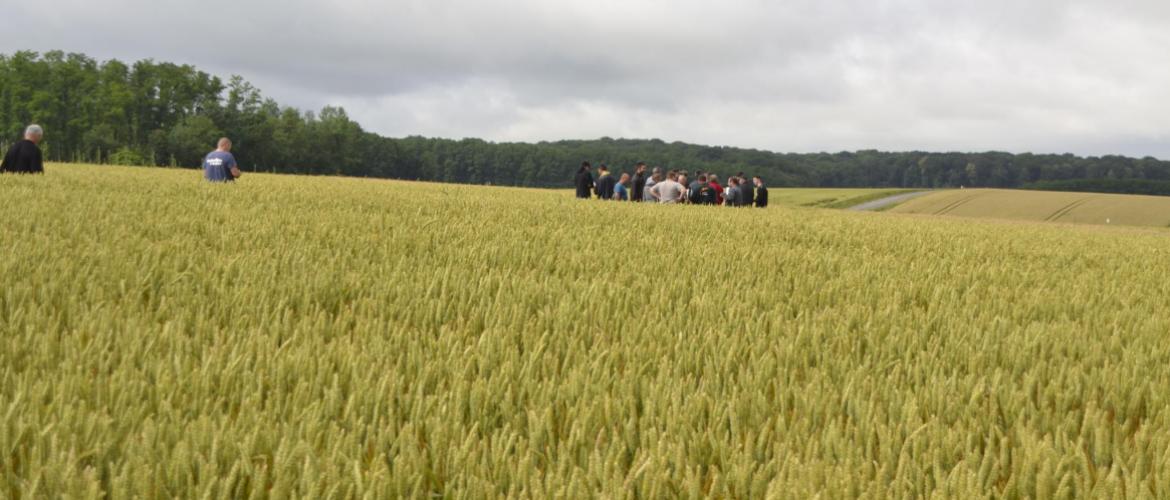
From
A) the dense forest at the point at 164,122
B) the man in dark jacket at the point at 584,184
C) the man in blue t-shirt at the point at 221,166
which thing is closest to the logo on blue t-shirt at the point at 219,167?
the man in blue t-shirt at the point at 221,166

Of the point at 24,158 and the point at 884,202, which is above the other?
the point at 24,158

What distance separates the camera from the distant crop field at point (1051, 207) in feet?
192

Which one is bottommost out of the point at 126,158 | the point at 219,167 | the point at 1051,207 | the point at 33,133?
the point at 1051,207

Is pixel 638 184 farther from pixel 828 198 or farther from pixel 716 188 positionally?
pixel 828 198

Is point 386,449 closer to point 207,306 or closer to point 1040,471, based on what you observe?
point 1040,471

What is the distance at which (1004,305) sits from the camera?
16.8 ft

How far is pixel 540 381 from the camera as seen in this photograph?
9.39 feet

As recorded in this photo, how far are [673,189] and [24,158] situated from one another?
15.9 m

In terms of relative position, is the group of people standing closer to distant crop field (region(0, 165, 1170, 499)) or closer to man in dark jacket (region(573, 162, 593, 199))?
man in dark jacket (region(573, 162, 593, 199))

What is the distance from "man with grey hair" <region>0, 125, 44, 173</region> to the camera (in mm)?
14988

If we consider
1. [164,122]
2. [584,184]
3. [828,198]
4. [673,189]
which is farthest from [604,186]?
[164,122]

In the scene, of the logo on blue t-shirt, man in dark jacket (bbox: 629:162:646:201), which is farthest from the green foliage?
the logo on blue t-shirt

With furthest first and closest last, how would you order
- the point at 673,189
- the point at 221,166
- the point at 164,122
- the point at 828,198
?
the point at 164,122 < the point at 828,198 < the point at 673,189 < the point at 221,166

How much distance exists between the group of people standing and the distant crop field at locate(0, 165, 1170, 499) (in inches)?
697
